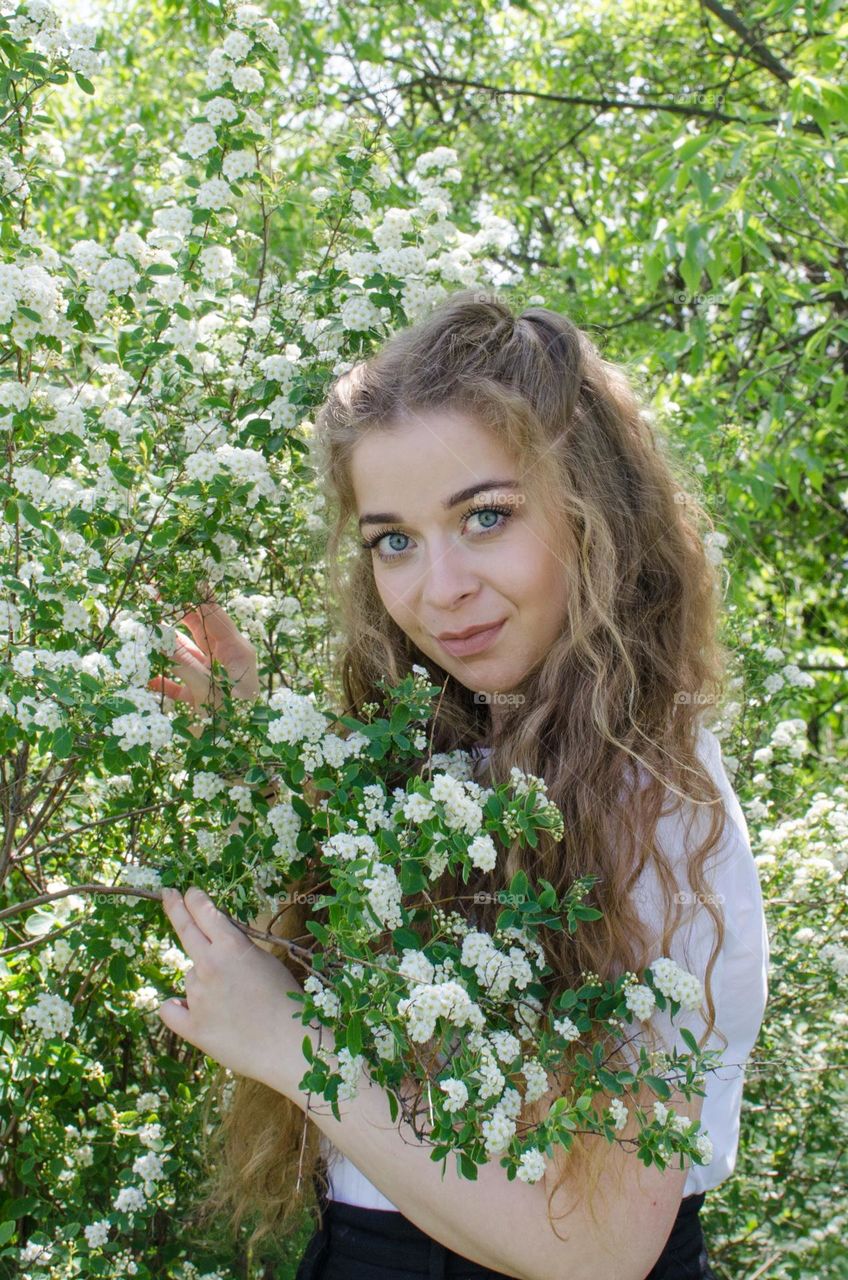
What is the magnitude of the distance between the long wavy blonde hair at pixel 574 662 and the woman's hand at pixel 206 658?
253 mm

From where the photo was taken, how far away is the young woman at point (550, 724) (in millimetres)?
1491

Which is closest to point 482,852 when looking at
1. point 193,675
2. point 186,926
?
point 186,926

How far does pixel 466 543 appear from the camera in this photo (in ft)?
5.53

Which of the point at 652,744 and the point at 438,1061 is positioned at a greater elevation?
the point at 652,744

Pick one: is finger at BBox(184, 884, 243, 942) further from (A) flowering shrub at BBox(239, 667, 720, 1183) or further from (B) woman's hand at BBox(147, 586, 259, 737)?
(B) woman's hand at BBox(147, 586, 259, 737)

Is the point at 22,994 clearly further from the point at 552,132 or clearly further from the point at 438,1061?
the point at 552,132

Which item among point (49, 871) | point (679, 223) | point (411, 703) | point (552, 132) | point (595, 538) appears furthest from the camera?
point (552, 132)

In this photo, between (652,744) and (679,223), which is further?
(679,223)

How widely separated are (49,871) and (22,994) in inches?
14.3

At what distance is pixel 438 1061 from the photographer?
1.45m

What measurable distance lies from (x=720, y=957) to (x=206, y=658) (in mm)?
1056

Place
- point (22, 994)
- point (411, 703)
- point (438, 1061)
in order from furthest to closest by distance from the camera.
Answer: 1. point (22, 994)
2. point (411, 703)
3. point (438, 1061)

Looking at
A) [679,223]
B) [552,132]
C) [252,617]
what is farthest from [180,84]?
[252,617]

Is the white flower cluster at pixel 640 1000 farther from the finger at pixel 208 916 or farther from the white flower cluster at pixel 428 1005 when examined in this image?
the finger at pixel 208 916
